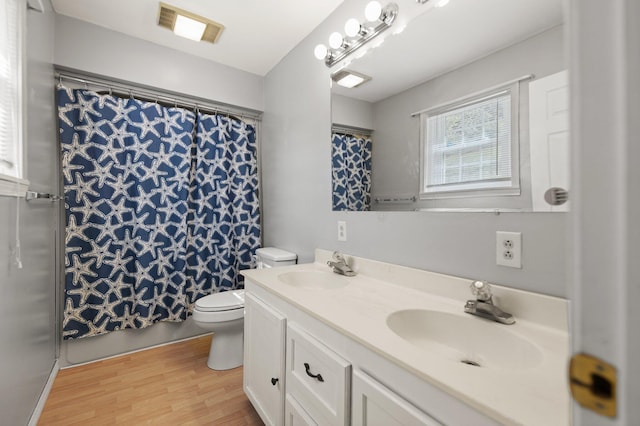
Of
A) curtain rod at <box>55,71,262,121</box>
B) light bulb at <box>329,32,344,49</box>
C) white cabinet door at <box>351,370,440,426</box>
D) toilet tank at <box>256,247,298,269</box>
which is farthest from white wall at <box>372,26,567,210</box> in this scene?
curtain rod at <box>55,71,262,121</box>

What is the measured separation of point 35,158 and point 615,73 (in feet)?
7.30

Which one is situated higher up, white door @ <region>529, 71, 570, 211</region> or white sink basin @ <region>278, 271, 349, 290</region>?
white door @ <region>529, 71, 570, 211</region>

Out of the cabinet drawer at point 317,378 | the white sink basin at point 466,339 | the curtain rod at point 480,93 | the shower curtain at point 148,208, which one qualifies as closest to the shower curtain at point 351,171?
the curtain rod at point 480,93

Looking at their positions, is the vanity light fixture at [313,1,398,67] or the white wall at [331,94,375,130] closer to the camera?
the vanity light fixture at [313,1,398,67]

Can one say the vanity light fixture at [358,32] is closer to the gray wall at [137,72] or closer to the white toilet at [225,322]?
the gray wall at [137,72]

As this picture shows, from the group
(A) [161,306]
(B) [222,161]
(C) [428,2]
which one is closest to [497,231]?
(C) [428,2]

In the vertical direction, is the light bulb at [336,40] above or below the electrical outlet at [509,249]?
above

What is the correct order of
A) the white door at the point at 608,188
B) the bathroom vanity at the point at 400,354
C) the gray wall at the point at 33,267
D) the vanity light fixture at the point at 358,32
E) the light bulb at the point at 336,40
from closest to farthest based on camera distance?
the white door at the point at 608,188 < the bathroom vanity at the point at 400,354 < the gray wall at the point at 33,267 < the vanity light fixture at the point at 358,32 < the light bulb at the point at 336,40

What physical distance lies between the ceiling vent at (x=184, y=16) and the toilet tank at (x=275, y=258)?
67.8 inches

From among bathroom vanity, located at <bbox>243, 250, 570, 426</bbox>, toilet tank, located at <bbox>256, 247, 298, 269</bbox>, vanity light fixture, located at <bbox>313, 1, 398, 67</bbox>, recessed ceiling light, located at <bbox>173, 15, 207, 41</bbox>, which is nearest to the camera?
bathroom vanity, located at <bbox>243, 250, 570, 426</bbox>

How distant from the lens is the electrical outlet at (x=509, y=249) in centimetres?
95

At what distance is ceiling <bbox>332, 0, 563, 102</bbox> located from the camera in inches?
36.9

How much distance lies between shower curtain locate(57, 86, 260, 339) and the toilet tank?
12.9 inches

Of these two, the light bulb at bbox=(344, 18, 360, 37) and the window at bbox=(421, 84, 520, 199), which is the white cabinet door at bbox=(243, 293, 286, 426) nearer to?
the window at bbox=(421, 84, 520, 199)
